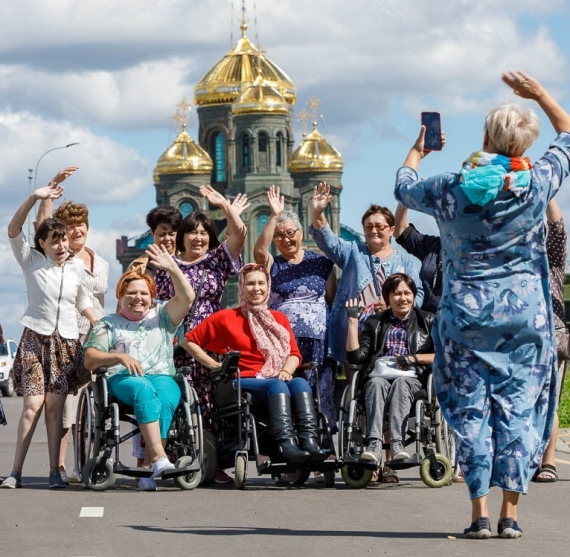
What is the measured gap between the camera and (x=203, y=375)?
10.6 meters

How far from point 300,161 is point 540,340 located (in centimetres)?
10476

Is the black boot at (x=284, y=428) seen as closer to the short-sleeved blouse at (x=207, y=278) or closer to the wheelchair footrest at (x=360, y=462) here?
the wheelchair footrest at (x=360, y=462)

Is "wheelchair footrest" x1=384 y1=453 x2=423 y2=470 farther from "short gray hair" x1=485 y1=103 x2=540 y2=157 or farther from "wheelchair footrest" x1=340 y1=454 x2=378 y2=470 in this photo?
"short gray hair" x1=485 y1=103 x2=540 y2=157

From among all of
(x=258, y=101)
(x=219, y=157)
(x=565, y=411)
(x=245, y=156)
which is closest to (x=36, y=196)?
(x=565, y=411)

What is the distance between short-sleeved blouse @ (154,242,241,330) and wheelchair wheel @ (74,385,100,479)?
0.88 metres

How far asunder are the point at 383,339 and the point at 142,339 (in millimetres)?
1421

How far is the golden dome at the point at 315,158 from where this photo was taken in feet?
366

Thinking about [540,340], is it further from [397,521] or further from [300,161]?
[300,161]

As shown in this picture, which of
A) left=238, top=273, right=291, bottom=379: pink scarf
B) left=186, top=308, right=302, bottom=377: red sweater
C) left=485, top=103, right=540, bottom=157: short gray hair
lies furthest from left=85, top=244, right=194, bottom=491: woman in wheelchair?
left=485, top=103, right=540, bottom=157: short gray hair

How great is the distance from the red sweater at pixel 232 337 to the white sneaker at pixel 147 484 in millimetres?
922

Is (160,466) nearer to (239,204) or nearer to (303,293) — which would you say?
(303,293)

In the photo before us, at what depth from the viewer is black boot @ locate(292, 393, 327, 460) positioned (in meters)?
9.84

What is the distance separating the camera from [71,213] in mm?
10781

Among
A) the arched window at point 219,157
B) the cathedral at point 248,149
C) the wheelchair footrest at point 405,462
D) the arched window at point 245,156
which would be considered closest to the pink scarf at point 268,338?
the wheelchair footrest at point 405,462
